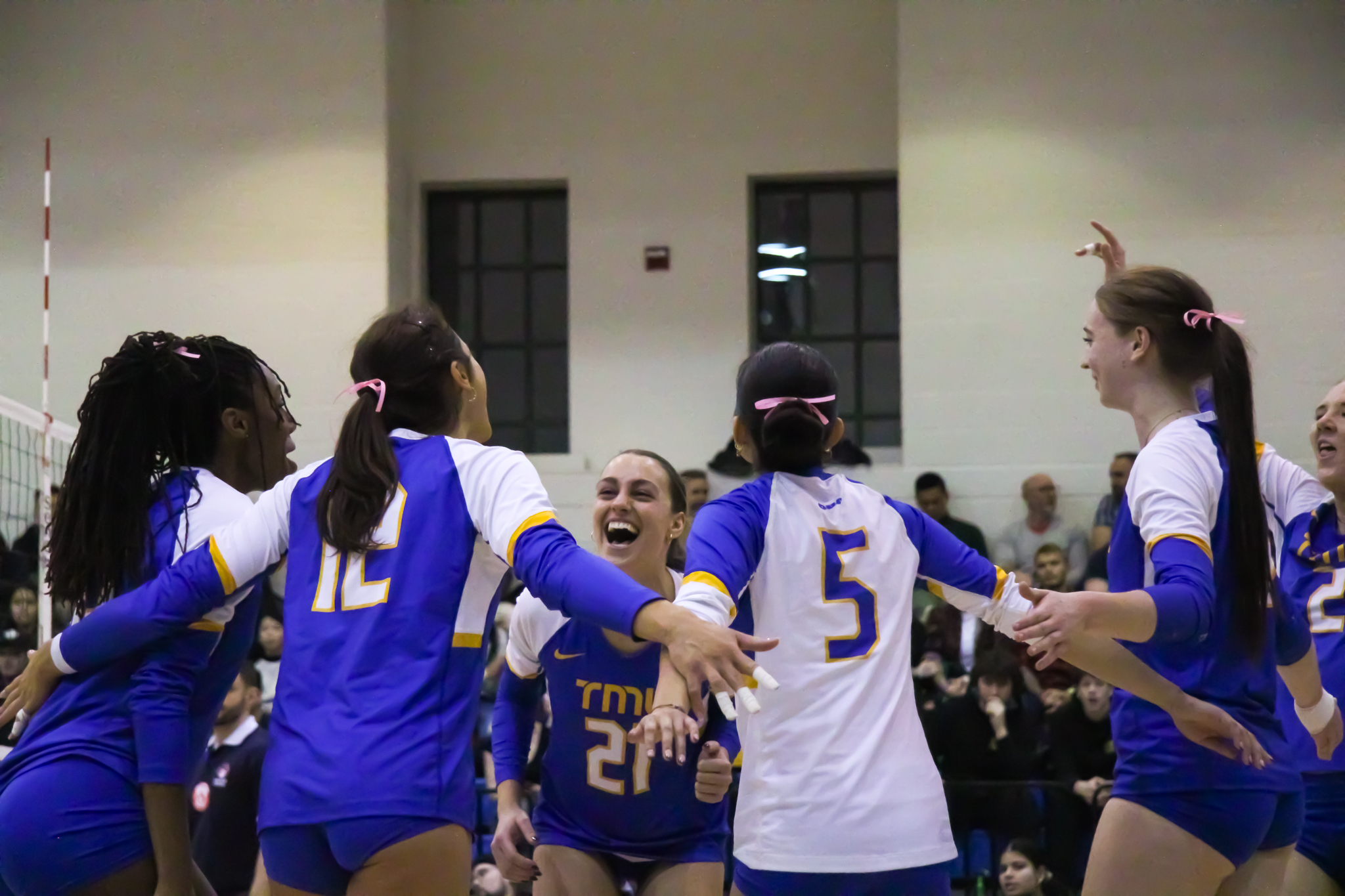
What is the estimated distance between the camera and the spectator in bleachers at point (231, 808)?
5.92 metres

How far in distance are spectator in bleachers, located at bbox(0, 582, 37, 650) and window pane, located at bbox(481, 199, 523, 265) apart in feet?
15.3

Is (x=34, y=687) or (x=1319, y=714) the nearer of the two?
(x=34, y=687)

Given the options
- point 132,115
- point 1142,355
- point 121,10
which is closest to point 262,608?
point 132,115

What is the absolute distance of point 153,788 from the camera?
259 cm

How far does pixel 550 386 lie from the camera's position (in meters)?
10.9

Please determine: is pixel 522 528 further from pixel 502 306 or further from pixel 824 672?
pixel 502 306

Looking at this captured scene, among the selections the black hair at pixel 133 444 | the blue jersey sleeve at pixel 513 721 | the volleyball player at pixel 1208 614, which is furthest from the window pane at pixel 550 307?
the volleyball player at pixel 1208 614

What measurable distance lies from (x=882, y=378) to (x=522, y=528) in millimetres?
8402

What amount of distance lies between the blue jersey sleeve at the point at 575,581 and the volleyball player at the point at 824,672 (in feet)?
0.57

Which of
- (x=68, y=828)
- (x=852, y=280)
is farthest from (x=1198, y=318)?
(x=852, y=280)

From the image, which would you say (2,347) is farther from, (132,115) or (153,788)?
(153,788)

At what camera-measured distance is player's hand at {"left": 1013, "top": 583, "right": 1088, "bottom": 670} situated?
2.27m

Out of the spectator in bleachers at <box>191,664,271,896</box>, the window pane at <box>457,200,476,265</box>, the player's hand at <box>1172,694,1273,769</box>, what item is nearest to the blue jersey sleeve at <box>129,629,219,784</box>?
the player's hand at <box>1172,694,1273,769</box>

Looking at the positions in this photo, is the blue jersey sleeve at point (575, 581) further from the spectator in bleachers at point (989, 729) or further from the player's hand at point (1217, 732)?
the spectator in bleachers at point (989, 729)
